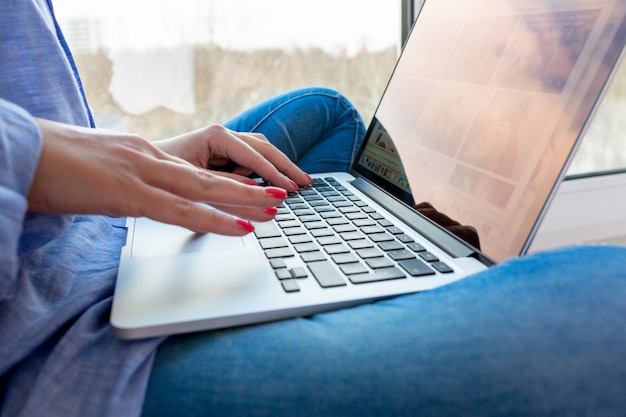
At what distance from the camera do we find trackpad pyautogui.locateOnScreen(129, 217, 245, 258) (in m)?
0.50

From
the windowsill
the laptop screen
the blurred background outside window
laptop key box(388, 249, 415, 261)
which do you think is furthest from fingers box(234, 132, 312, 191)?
the windowsill

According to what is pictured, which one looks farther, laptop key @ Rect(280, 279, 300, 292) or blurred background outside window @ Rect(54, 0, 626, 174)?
blurred background outside window @ Rect(54, 0, 626, 174)

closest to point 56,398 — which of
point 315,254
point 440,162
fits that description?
point 315,254

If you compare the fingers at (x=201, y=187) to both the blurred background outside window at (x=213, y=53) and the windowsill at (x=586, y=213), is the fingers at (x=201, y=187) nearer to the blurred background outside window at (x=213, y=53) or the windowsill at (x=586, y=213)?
the blurred background outside window at (x=213, y=53)

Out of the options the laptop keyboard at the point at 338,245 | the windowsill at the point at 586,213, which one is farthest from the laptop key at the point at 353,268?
the windowsill at the point at 586,213

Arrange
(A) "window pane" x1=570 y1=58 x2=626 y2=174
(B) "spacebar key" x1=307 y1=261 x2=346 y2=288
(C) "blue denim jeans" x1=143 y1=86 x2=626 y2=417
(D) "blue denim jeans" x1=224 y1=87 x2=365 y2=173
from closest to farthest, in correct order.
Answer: (C) "blue denim jeans" x1=143 y1=86 x2=626 y2=417, (B) "spacebar key" x1=307 y1=261 x2=346 y2=288, (D) "blue denim jeans" x1=224 y1=87 x2=365 y2=173, (A) "window pane" x1=570 y1=58 x2=626 y2=174

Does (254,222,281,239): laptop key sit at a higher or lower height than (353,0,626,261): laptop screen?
lower

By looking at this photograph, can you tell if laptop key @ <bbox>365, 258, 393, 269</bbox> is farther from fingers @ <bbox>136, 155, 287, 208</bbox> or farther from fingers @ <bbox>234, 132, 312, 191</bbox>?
fingers @ <bbox>234, 132, 312, 191</bbox>

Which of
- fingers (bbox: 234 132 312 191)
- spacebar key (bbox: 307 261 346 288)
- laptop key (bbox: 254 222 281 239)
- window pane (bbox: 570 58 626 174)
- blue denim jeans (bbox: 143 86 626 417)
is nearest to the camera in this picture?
blue denim jeans (bbox: 143 86 626 417)

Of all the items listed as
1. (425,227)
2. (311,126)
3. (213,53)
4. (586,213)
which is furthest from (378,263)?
(586,213)

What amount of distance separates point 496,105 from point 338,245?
23cm

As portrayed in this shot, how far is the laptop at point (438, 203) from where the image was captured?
411 mm

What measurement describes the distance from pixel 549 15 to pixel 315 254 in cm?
34

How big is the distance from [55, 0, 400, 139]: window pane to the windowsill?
61 cm
